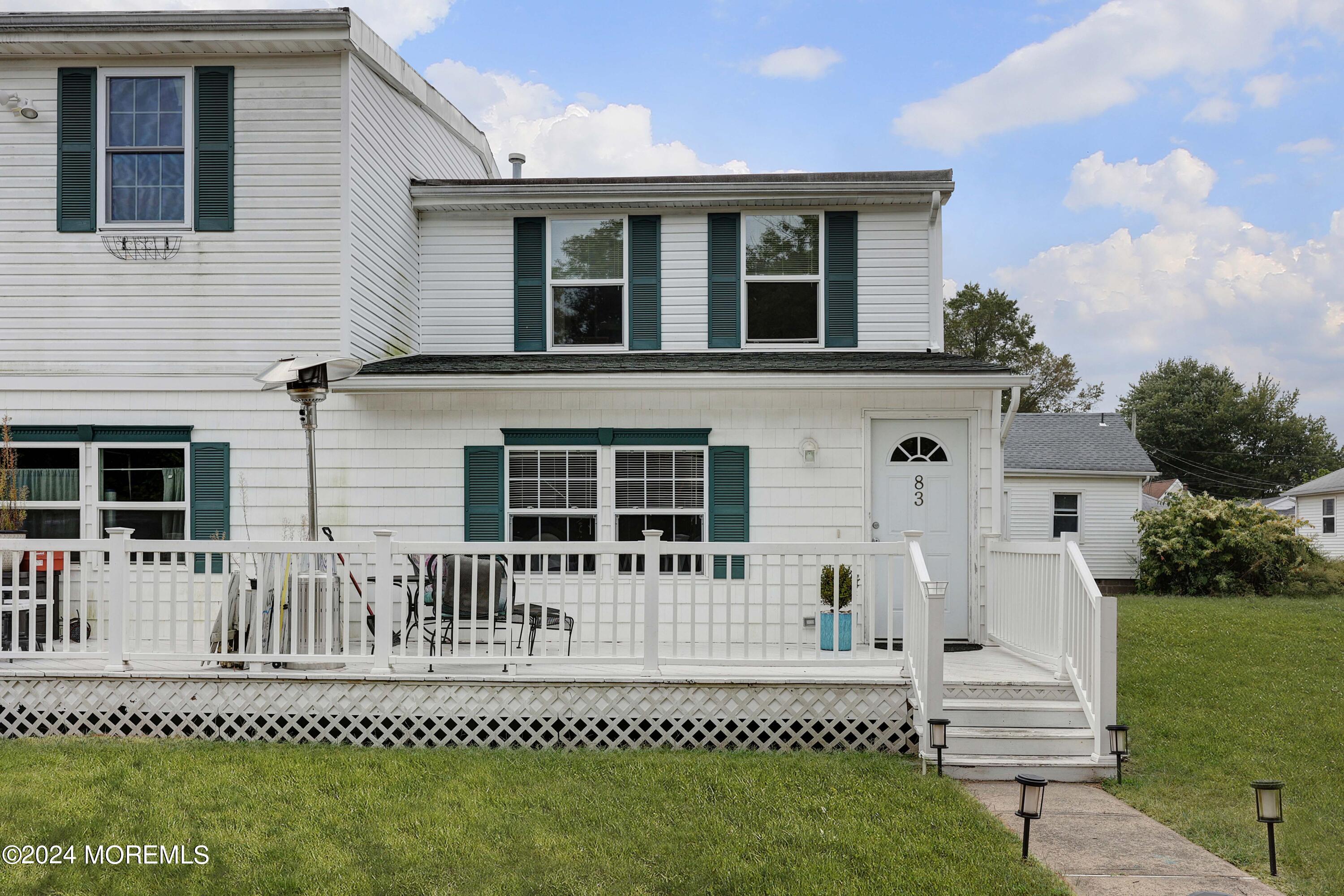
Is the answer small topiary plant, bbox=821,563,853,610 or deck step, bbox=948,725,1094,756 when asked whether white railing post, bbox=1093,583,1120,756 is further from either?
small topiary plant, bbox=821,563,853,610

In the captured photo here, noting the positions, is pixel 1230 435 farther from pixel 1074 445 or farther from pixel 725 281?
pixel 725 281

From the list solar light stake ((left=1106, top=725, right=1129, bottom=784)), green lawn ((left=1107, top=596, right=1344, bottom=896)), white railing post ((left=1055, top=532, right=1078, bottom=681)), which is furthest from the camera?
white railing post ((left=1055, top=532, right=1078, bottom=681))

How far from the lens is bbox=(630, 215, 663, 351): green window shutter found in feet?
31.1

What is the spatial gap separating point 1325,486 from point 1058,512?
9.98m

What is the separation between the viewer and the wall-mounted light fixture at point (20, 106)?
840cm

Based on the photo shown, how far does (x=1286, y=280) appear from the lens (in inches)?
1130

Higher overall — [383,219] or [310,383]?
[383,219]

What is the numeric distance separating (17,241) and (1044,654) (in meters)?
9.54

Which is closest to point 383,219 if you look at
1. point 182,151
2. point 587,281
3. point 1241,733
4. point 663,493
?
point 182,151

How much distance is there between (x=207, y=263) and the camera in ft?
27.8

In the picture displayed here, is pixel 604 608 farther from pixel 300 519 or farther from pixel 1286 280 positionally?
pixel 1286 280

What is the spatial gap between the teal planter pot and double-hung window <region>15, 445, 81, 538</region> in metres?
6.69

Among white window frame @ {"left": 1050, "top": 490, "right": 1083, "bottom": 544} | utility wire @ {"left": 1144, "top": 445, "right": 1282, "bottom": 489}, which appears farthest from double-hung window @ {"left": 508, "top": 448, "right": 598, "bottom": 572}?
utility wire @ {"left": 1144, "top": 445, "right": 1282, "bottom": 489}

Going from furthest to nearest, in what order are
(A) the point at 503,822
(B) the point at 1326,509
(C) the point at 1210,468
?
(C) the point at 1210,468 < (B) the point at 1326,509 < (A) the point at 503,822
